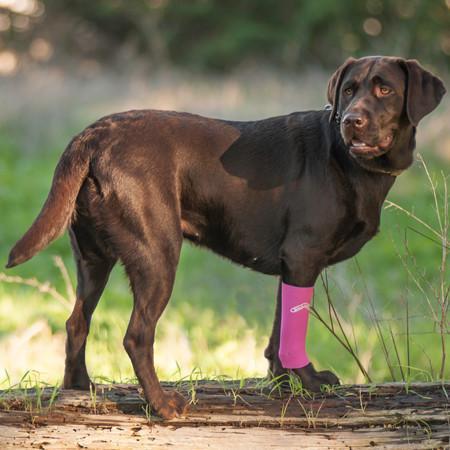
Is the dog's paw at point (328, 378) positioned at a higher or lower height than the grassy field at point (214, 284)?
lower

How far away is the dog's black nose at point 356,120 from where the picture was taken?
140 inches

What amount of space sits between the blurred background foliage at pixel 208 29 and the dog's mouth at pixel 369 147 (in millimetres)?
20896

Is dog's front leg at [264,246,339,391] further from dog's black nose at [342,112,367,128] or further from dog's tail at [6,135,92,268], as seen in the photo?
dog's tail at [6,135,92,268]

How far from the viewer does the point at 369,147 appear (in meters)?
3.62

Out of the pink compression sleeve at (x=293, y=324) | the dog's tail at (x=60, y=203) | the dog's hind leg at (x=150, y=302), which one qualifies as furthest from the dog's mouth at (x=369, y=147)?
the dog's tail at (x=60, y=203)

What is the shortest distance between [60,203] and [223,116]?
9.73m

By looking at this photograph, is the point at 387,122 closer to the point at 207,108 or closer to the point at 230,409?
the point at 230,409

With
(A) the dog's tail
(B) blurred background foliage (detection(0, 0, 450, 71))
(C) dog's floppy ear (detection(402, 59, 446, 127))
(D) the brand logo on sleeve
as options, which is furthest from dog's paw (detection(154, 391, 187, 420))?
(B) blurred background foliage (detection(0, 0, 450, 71))

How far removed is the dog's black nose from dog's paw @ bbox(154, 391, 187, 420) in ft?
4.62

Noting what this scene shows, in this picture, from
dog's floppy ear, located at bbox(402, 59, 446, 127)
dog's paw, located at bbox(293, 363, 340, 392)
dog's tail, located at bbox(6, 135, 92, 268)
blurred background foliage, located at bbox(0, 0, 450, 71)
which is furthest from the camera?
blurred background foliage, located at bbox(0, 0, 450, 71)

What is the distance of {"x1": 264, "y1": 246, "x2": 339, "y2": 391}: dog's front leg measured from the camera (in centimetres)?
373

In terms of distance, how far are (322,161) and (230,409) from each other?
Answer: 1199mm

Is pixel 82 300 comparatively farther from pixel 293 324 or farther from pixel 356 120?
pixel 356 120

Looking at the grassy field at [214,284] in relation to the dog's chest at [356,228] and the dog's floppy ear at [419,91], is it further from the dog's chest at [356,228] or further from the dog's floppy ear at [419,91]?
the dog's floppy ear at [419,91]
